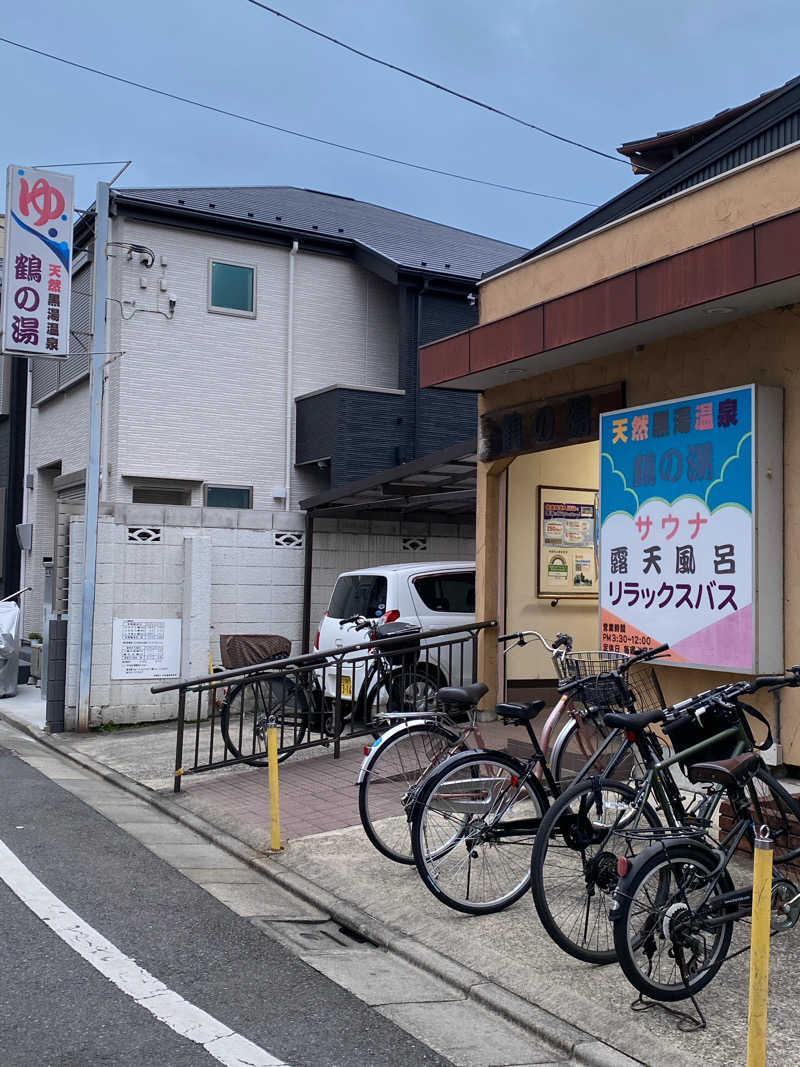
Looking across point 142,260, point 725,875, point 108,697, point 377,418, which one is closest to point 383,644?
point 108,697

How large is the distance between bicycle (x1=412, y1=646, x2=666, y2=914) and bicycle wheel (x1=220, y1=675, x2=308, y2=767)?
3737mm

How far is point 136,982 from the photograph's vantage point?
4535mm

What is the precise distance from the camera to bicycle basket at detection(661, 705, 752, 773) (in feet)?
15.5

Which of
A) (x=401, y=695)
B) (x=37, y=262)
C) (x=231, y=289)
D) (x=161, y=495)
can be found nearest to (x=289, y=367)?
(x=231, y=289)

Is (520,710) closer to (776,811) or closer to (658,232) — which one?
(776,811)

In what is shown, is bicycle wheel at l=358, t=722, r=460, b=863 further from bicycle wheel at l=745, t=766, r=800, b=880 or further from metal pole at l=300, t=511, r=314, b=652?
metal pole at l=300, t=511, r=314, b=652

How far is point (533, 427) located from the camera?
9469 millimetres

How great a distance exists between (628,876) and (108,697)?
372 inches

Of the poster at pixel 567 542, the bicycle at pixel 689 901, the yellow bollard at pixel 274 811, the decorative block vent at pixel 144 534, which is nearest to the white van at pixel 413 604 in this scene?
the poster at pixel 567 542

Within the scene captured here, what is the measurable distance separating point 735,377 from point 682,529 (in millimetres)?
1158

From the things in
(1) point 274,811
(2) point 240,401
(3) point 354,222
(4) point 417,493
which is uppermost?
(3) point 354,222

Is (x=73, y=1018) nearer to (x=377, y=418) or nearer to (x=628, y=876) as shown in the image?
(x=628, y=876)

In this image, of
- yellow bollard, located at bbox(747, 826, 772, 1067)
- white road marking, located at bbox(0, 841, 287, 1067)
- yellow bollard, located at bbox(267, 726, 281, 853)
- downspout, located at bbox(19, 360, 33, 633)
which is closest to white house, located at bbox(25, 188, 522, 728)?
downspout, located at bbox(19, 360, 33, 633)

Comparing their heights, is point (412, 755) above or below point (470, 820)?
above
